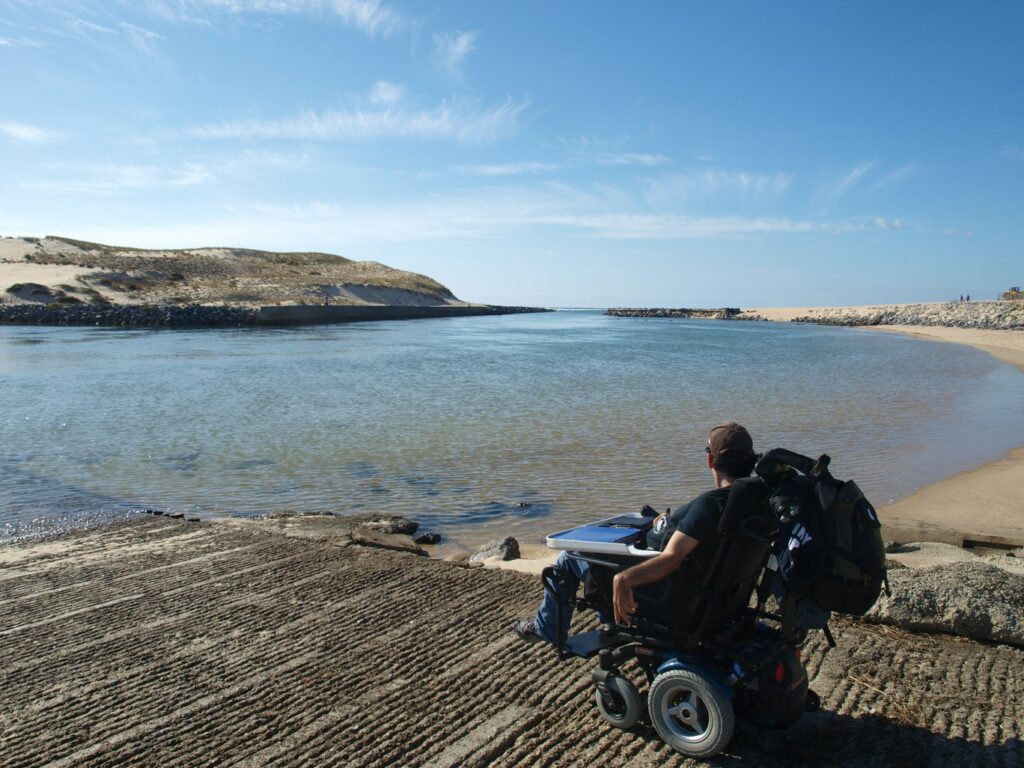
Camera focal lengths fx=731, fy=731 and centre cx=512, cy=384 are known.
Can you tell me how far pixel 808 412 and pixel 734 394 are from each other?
3.67m

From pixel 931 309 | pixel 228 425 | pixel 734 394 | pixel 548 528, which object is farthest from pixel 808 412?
pixel 931 309

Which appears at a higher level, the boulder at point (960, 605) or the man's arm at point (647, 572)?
the man's arm at point (647, 572)

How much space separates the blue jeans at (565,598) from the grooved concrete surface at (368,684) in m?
0.47

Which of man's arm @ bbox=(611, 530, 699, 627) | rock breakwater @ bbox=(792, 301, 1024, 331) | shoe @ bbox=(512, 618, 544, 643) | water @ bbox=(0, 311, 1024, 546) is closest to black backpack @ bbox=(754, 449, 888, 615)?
man's arm @ bbox=(611, 530, 699, 627)

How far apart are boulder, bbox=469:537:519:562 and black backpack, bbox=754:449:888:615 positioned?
4046mm

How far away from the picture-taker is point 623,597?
3.41 meters

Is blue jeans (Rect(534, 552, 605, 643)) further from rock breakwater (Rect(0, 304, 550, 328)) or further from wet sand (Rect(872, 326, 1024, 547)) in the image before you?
rock breakwater (Rect(0, 304, 550, 328))

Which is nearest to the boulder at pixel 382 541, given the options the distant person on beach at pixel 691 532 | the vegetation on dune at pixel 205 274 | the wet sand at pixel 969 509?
the distant person on beach at pixel 691 532

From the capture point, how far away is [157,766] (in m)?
3.41

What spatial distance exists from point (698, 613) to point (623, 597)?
350 millimetres

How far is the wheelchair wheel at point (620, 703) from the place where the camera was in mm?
3602

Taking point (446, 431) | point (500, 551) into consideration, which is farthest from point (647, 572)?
point (446, 431)

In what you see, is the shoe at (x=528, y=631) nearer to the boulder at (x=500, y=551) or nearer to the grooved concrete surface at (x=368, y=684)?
the grooved concrete surface at (x=368, y=684)

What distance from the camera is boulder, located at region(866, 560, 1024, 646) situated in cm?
454
